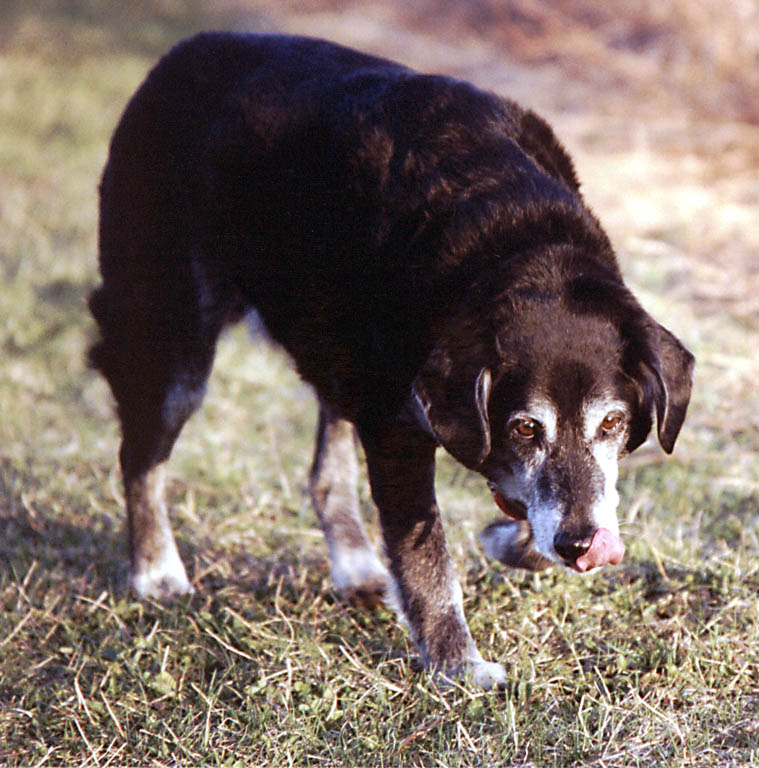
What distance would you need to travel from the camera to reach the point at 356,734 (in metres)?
3.26

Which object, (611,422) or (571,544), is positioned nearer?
(571,544)

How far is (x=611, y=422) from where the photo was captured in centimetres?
314

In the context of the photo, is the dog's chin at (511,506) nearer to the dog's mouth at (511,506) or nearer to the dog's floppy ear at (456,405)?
the dog's mouth at (511,506)

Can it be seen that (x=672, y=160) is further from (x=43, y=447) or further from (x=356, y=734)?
(x=356, y=734)

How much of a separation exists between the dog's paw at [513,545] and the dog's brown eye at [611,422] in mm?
482

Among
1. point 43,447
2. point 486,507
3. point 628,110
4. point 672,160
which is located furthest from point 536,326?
point 628,110

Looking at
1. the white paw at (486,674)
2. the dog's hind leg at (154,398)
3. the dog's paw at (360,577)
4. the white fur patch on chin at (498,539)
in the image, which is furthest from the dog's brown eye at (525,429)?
the dog's hind leg at (154,398)

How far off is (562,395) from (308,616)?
1.35 metres

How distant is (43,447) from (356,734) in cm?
277

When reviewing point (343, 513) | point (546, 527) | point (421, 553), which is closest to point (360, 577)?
point (343, 513)

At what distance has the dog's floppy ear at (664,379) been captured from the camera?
A: 305 centimetres

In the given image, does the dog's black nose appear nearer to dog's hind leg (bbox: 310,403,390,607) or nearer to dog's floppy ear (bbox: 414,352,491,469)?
dog's floppy ear (bbox: 414,352,491,469)

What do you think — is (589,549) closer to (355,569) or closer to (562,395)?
(562,395)

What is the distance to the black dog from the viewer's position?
10.1 feet
